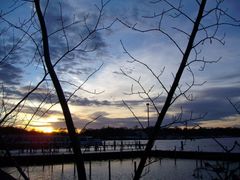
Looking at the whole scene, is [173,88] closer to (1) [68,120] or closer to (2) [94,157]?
(1) [68,120]

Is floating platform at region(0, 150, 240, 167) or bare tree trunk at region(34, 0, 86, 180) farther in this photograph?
floating platform at region(0, 150, 240, 167)

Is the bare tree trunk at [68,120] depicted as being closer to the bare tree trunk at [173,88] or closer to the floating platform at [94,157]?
the bare tree trunk at [173,88]

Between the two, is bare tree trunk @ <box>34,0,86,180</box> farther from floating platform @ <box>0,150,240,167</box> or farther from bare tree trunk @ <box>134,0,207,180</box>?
floating platform @ <box>0,150,240,167</box>

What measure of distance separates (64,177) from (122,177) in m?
7.35

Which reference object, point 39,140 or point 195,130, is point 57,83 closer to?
point 195,130

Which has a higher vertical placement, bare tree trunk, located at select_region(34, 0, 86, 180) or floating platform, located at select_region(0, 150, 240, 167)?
bare tree trunk, located at select_region(34, 0, 86, 180)

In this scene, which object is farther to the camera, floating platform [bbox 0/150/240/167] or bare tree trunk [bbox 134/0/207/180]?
floating platform [bbox 0/150/240/167]

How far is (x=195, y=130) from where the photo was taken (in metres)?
2.83

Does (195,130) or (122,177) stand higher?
(195,130)

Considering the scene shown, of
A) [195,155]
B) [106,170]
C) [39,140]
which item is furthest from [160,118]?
[39,140]

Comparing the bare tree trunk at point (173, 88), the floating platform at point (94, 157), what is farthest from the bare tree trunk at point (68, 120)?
the floating platform at point (94, 157)

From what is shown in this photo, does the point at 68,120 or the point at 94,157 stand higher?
the point at 68,120

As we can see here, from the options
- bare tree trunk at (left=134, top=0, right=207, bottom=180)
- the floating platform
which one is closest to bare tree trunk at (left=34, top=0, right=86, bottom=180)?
bare tree trunk at (left=134, top=0, right=207, bottom=180)

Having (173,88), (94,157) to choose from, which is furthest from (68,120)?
(94,157)
